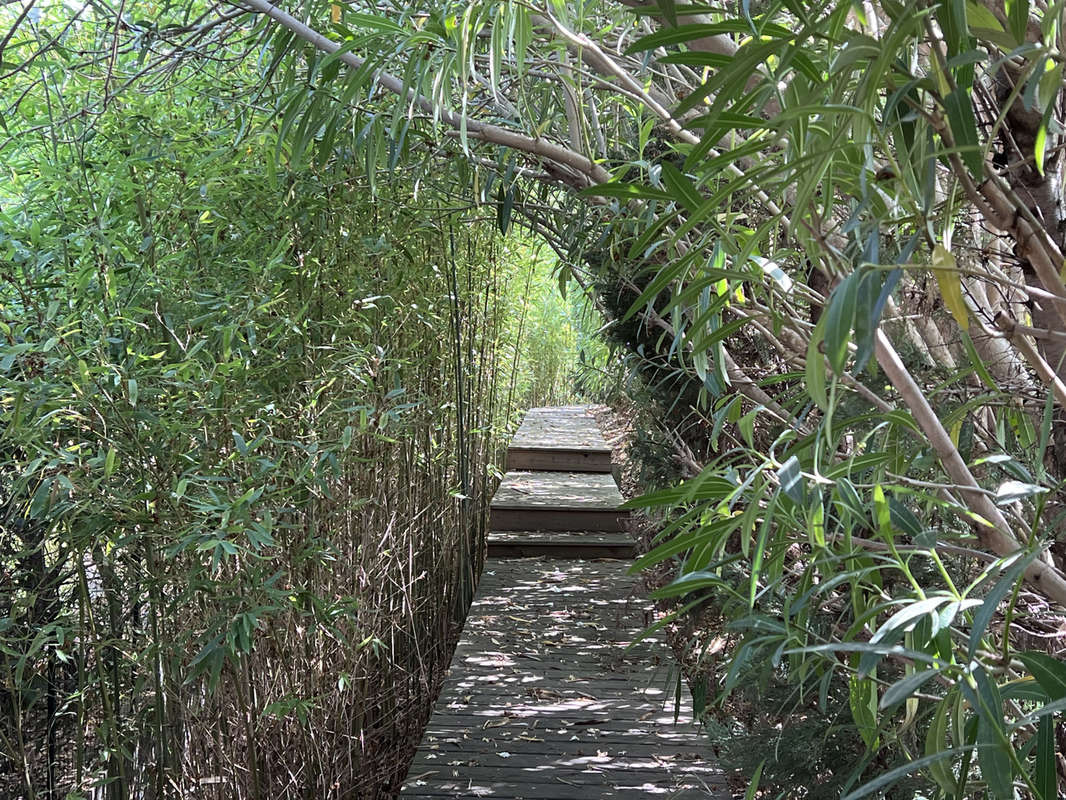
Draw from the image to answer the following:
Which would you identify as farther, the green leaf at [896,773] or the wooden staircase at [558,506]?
the wooden staircase at [558,506]

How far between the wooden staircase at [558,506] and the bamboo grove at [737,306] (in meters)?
0.74

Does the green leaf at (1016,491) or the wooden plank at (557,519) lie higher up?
the green leaf at (1016,491)

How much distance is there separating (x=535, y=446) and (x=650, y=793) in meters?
3.98

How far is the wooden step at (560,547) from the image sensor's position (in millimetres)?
4262

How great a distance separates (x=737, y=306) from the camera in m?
1.55

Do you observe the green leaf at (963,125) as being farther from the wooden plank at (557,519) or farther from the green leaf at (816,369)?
the wooden plank at (557,519)

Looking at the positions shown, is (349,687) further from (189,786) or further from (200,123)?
(200,123)

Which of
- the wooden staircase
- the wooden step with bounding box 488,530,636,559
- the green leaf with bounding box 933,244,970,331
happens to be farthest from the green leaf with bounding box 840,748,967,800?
the wooden step with bounding box 488,530,636,559

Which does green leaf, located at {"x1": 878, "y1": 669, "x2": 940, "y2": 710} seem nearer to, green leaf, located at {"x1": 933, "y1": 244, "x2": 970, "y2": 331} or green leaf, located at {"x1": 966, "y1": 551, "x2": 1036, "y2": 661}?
green leaf, located at {"x1": 966, "y1": 551, "x2": 1036, "y2": 661}

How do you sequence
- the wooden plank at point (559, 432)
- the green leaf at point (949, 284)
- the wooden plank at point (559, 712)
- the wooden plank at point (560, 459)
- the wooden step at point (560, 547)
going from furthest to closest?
the wooden plank at point (559, 432) < the wooden plank at point (560, 459) < the wooden step at point (560, 547) < the wooden plank at point (559, 712) < the green leaf at point (949, 284)

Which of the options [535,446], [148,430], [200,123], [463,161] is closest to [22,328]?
[148,430]

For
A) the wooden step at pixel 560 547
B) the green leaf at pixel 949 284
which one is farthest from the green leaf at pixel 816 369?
the wooden step at pixel 560 547

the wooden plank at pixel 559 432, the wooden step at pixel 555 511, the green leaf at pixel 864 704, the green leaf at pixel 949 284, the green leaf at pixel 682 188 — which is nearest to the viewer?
the green leaf at pixel 949 284

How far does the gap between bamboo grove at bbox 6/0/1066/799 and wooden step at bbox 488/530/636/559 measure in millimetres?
638
